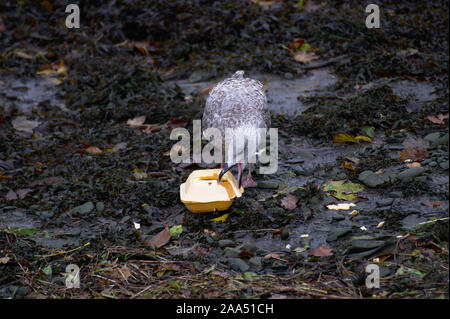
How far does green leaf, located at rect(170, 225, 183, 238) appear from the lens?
5059 millimetres

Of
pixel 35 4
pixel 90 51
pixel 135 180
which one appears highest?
pixel 35 4

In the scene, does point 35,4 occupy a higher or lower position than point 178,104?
higher

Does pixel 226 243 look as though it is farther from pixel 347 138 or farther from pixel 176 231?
pixel 347 138

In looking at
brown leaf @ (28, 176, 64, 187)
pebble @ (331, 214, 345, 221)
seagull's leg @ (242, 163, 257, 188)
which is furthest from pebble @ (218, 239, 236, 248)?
brown leaf @ (28, 176, 64, 187)

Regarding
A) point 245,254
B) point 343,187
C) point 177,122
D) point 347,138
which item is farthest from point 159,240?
point 177,122

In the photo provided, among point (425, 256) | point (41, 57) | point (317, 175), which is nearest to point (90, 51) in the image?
point (41, 57)

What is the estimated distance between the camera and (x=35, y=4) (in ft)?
35.1

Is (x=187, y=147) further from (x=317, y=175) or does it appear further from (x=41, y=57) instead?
(x=41, y=57)

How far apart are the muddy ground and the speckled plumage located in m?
0.64

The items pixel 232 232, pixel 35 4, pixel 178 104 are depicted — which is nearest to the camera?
pixel 232 232

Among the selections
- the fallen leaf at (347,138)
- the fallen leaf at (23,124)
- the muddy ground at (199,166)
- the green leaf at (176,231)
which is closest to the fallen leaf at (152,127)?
the muddy ground at (199,166)

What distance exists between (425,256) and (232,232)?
1.78 m

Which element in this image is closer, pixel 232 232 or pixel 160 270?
pixel 160 270

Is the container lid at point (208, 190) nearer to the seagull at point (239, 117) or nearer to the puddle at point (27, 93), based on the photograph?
the seagull at point (239, 117)
